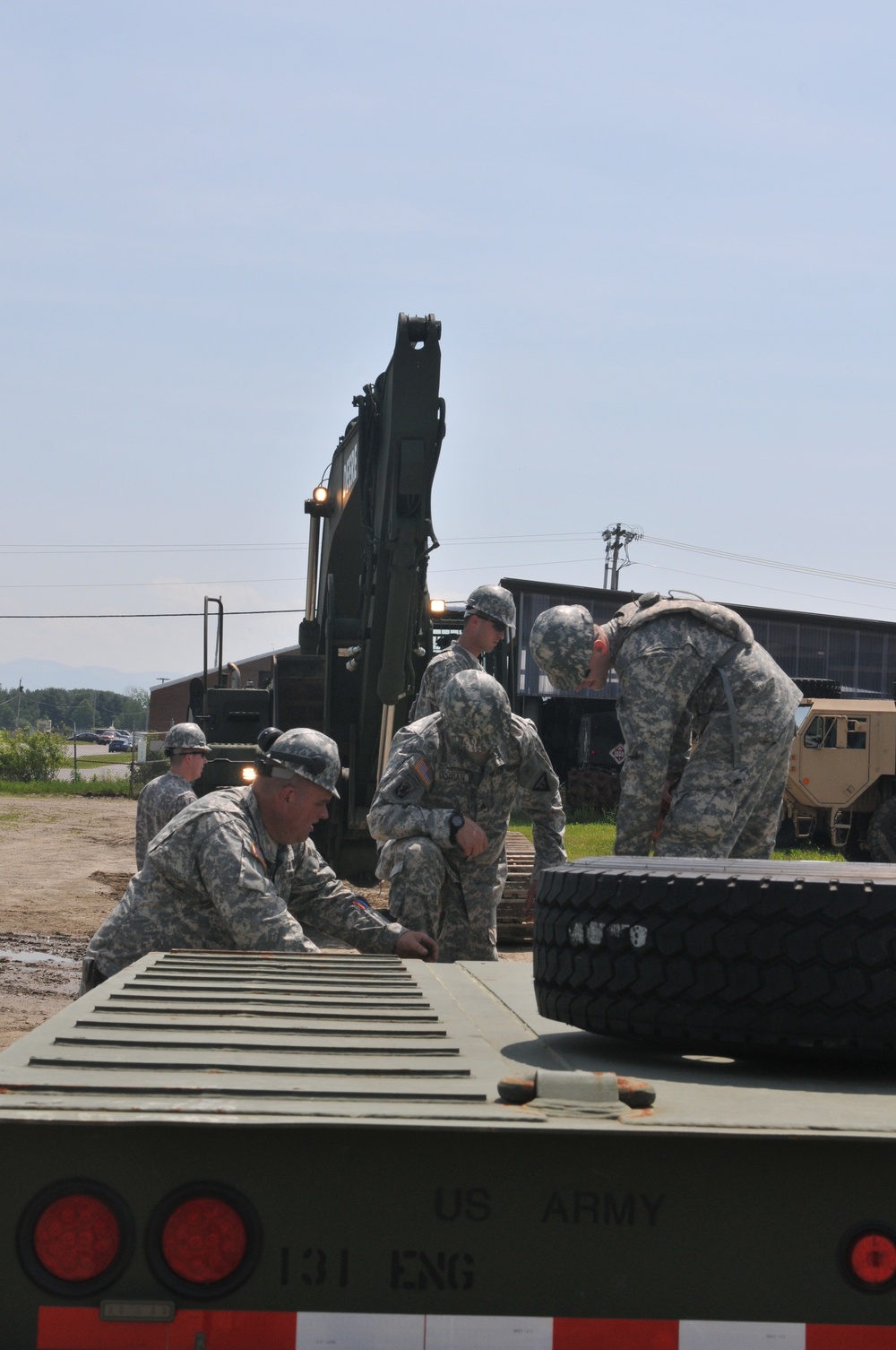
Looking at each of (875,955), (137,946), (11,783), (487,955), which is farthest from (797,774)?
(11,783)

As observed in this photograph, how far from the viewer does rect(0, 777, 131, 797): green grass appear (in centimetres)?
3494

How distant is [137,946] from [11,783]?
35.1 metres

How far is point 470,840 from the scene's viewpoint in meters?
5.48

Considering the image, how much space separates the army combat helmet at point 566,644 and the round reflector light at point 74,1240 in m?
3.23

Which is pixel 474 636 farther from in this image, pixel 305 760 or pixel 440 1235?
A: pixel 440 1235

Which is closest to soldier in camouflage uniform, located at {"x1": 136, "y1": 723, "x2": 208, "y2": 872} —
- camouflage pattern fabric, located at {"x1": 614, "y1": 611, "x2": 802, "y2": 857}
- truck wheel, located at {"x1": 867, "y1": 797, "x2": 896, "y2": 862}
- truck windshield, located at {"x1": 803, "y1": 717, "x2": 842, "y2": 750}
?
camouflage pattern fabric, located at {"x1": 614, "y1": 611, "x2": 802, "y2": 857}

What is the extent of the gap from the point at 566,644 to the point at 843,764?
16.4 metres

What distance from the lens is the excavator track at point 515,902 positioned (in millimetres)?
9773

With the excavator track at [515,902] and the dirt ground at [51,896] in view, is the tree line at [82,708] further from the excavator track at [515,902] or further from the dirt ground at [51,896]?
the excavator track at [515,902]

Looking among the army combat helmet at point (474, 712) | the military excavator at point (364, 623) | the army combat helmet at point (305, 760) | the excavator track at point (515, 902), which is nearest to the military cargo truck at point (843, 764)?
the military excavator at point (364, 623)

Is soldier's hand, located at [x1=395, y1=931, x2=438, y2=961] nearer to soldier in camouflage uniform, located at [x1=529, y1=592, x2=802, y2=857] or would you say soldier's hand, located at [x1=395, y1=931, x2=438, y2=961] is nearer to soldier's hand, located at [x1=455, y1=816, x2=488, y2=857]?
soldier in camouflage uniform, located at [x1=529, y1=592, x2=802, y2=857]

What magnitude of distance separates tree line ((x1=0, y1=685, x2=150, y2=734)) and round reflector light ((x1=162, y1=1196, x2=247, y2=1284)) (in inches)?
6163

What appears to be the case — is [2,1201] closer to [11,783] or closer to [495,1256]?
[495,1256]

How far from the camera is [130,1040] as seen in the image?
189cm
